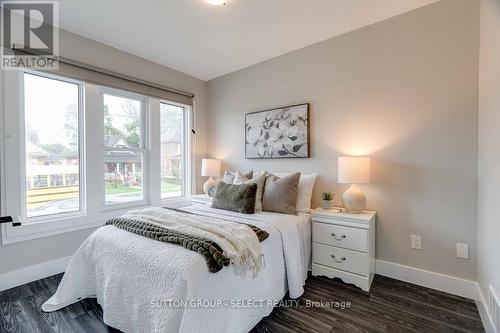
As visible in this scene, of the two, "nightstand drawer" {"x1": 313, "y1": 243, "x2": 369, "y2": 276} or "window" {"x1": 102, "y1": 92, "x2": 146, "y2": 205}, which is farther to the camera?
"window" {"x1": 102, "y1": 92, "x2": 146, "y2": 205}

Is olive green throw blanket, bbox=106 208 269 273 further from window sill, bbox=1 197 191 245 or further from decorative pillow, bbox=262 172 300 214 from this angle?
window sill, bbox=1 197 191 245

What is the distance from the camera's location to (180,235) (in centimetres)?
158

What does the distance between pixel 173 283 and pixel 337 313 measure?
1338 mm

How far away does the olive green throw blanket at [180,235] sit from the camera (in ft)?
4.50

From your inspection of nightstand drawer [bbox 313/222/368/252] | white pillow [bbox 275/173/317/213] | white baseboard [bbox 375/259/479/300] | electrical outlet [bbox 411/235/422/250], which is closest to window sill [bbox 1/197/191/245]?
white pillow [bbox 275/173/317/213]

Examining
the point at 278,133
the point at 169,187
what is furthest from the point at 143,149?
the point at 278,133

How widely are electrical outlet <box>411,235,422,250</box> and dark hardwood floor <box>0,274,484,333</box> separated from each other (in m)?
0.36

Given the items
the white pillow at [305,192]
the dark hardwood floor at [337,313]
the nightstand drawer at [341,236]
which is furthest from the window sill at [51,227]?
the nightstand drawer at [341,236]

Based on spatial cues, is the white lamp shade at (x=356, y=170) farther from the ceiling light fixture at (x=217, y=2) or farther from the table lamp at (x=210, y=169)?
the table lamp at (x=210, y=169)

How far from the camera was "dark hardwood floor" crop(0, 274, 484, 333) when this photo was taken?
1.66 meters

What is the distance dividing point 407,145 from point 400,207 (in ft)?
2.01

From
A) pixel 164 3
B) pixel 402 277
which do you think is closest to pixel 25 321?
pixel 164 3

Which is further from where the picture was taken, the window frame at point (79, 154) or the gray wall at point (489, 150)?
the window frame at point (79, 154)

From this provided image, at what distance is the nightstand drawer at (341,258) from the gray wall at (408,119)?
0.47 metres
